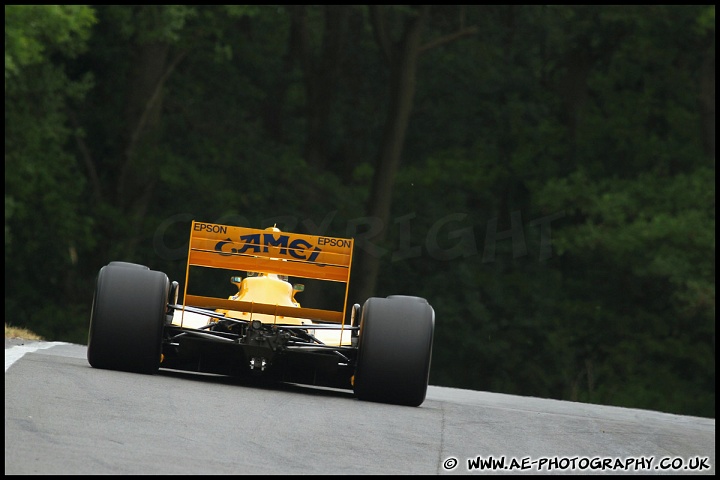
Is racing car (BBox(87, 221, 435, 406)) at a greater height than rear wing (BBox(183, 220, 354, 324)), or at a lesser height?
lesser

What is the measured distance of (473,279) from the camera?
124 ft

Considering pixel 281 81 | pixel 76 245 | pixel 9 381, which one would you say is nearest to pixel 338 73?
pixel 281 81

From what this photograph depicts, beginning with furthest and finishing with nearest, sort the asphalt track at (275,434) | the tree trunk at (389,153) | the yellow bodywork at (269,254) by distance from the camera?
the tree trunk at (389,153)
the yellow bodywork at (269,254)
the asphalt track at (275,434)

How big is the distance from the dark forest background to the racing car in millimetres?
18668

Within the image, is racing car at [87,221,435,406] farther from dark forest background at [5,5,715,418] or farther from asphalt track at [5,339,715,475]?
dark forest background at [5,5,715,418]

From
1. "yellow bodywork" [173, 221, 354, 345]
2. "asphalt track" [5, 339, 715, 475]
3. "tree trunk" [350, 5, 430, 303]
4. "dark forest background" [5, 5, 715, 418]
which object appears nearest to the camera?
"asphalt track" [5, 339, 715, 475]

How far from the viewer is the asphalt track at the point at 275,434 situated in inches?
300

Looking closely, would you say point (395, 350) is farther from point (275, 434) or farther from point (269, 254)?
point (275, 434)

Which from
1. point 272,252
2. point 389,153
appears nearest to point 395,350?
point 272,252

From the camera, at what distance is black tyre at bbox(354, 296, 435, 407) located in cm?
1161

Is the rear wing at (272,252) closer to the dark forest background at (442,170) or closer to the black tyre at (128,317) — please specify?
the black tyre at (128,317)

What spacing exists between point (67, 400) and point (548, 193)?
2853cm

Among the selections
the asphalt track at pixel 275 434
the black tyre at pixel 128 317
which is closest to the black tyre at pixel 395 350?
the asphalt track at pixel 275 434

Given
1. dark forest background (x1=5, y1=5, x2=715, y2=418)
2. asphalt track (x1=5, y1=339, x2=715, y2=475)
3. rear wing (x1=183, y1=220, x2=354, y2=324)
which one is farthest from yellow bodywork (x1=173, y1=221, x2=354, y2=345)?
dark forest background (x1=5, y1=5, x2=715, y2=418)
